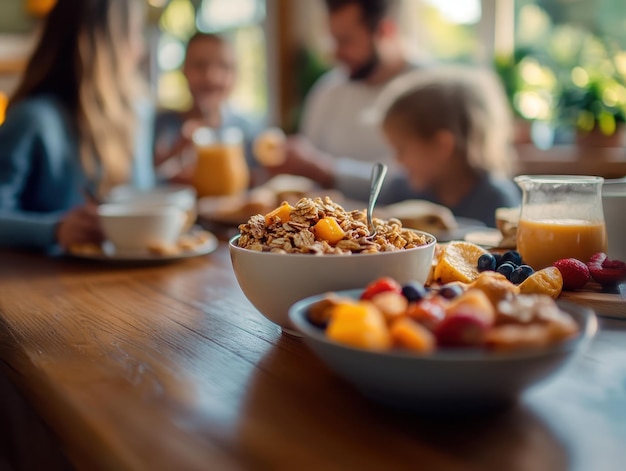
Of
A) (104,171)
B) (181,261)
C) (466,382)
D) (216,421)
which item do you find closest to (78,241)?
(181,261)

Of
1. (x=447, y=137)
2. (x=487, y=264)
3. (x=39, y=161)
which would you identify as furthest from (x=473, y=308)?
(x=447, y=137)

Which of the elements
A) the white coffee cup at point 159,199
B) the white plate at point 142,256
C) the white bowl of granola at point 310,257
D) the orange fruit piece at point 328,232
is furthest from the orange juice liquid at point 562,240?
the white coffee cup at point 159,199

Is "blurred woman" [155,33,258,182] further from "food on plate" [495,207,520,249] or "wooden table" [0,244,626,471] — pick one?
"wooden table" [0,244,626,471]

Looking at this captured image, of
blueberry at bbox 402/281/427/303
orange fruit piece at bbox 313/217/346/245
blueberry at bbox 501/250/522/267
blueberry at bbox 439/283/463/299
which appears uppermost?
orange fruit piece at bbox 313/217/346/245

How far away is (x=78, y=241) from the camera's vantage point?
4.79 ft

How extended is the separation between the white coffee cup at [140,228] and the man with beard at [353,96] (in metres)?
1.21

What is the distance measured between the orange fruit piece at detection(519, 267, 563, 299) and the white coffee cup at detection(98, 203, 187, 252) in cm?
78

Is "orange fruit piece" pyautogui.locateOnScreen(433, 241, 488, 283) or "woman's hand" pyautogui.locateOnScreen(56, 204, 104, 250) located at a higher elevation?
"orange fruit piece" pyautogui.locateOnScreen(433, 241, 488, 283)

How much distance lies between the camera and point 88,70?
1949mm

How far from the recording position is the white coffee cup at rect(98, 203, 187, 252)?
Answer: 1352mm

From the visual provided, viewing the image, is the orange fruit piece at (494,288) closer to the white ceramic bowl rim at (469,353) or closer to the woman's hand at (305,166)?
the white ceramic bowl rim at (469,353)

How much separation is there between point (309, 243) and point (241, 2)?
4854mm

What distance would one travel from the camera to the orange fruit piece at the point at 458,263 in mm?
893

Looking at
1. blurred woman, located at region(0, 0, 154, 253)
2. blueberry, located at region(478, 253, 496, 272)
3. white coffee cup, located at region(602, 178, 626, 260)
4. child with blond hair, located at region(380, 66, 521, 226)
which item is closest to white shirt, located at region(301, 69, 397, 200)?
child with blond hair, located at region(380, 66, 521, 226)
